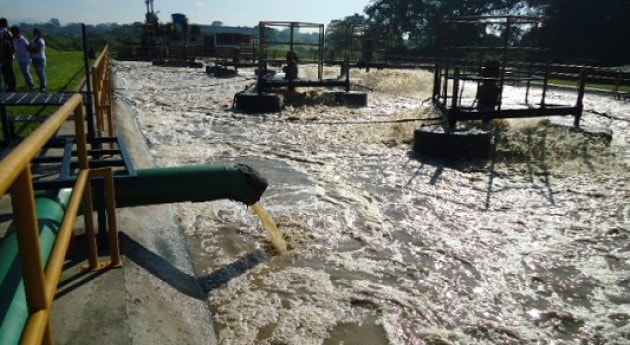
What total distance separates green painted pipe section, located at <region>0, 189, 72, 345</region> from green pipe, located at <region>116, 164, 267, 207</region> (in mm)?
585

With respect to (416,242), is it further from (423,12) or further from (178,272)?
(423,12)

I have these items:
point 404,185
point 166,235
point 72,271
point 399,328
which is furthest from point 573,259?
point 72,271

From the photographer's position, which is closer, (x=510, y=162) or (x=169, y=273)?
(x=169, y=273)

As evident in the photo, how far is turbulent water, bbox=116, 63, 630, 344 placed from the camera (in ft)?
12.7

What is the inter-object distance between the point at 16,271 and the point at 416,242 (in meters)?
3.94

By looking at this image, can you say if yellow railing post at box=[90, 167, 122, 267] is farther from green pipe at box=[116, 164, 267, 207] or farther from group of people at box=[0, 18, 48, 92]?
group of people at box=[0, 18, 48, 92]

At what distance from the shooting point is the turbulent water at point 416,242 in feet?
12.7

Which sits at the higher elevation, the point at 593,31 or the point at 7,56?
the point at 593,31

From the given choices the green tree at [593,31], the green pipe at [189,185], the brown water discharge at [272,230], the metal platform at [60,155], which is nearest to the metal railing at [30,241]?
the metal platform at [60,155]

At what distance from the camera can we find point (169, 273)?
398 centimetres

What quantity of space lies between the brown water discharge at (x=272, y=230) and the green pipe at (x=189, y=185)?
42 cm

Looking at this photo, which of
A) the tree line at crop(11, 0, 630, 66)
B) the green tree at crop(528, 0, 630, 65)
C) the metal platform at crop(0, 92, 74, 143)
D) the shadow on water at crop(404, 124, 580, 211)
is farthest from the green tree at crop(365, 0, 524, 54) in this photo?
the metal platform at crop(0, 92, 74, 143)

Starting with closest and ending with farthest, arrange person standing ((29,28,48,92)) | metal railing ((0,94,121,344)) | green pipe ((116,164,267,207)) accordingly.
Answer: metal railing ((0,94,121,344)) → green pipe ((116,164,267,207)) → person standing ((29,28,48,92))

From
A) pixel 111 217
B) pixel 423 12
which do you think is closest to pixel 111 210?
pixel 111 217
